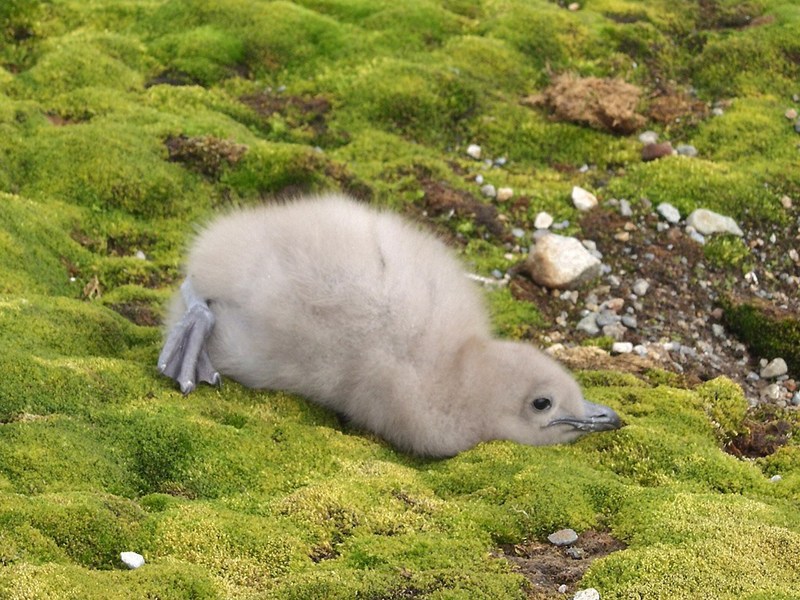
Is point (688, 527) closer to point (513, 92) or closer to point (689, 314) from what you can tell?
point (689, 314)

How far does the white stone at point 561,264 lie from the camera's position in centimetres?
964

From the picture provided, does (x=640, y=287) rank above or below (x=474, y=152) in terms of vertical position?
below

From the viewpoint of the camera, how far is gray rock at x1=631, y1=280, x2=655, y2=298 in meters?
9.73

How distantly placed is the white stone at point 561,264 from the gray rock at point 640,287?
38 cm

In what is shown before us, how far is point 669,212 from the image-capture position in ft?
34.9

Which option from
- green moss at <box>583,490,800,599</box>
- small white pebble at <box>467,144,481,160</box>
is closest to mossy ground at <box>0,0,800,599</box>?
green moss at <box>583,490,800,599</box>

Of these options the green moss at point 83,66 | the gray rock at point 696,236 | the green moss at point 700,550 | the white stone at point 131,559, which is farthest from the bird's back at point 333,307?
the green moss at point 83,66

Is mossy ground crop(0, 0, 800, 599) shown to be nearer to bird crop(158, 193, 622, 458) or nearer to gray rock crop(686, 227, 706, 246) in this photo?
bird crop(158, 193, 622, 458)

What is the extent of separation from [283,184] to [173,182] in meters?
1.10

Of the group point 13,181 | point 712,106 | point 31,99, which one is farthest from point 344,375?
point 712,106

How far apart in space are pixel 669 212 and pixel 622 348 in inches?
92.0

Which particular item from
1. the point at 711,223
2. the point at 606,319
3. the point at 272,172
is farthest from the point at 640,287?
the point at 272,172

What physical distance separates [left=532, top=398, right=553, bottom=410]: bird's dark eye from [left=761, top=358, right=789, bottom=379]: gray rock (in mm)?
3158

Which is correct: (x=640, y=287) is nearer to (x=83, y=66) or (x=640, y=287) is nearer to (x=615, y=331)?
(x=615, y=331)
